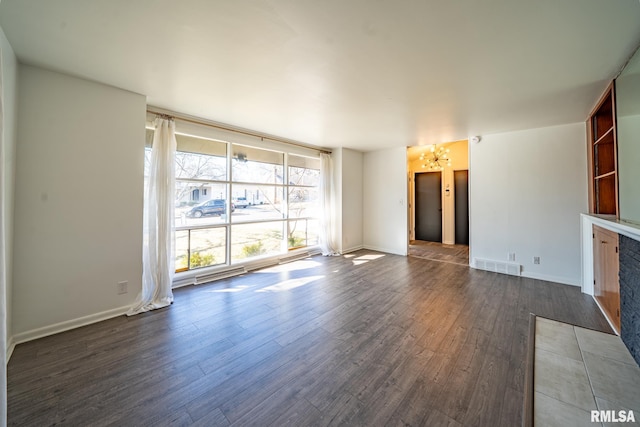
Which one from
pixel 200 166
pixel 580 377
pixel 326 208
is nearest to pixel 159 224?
pixel 200 166

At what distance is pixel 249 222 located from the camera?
4.48m

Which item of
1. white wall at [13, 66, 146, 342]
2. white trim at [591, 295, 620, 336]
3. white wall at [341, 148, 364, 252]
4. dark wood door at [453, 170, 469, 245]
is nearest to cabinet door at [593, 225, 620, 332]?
white trim at [591, 295, 620, 336]

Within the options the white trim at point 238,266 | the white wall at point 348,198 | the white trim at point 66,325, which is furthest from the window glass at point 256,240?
the white trim at point 66,325

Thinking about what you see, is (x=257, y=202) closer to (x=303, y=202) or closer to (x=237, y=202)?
(x=237, y=202)

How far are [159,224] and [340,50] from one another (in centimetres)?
290

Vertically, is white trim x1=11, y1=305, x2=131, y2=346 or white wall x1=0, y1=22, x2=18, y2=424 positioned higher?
white wall x1=0, y1=22, x2=18, y2=424

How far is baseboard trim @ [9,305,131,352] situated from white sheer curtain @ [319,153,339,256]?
370 centimetres

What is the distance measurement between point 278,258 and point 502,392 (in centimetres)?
390

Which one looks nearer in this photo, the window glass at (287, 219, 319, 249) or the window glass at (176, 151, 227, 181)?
the window glass at (176, 151, 227, 181)

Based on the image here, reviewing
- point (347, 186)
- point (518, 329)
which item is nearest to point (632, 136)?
point (518, 329)

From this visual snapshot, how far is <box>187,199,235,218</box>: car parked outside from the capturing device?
3.82 meters

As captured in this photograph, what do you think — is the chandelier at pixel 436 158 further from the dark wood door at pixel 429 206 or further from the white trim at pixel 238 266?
the white trim at pixel 238 266

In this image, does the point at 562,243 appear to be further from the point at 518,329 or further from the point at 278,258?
the point at 278,258

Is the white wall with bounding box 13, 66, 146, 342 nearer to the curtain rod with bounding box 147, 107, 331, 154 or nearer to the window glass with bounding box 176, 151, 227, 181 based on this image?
the curtain rod with bounding box 147, 107, 331, 154
